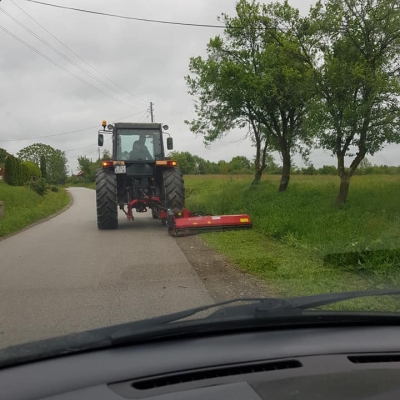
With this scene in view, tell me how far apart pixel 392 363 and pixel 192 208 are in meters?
16.3

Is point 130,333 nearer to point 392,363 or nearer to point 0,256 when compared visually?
point 392,363

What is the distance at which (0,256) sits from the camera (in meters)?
10.4

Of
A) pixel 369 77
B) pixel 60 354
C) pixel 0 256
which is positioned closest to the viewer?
pixel 60 354

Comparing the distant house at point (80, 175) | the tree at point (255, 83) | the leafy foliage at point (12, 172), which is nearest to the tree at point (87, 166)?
the distant house at point (80, 175)

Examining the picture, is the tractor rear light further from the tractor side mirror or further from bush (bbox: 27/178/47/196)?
bush (bbox: 27/178/47/196)

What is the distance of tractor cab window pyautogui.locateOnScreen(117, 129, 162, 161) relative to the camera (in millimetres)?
14875

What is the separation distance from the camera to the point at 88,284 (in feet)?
24.0

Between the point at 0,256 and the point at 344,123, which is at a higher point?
the point at 344,123

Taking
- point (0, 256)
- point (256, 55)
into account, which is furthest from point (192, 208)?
point (0, 256)

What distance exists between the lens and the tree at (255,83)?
1836cm

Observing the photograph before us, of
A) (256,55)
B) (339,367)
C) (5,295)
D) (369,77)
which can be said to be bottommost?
(5,295)

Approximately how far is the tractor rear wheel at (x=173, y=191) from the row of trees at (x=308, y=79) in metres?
4.16

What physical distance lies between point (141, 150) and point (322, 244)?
7264 mm

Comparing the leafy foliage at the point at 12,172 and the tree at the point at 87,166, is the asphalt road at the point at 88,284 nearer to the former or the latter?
the leafy foliage at the point at 12,172
